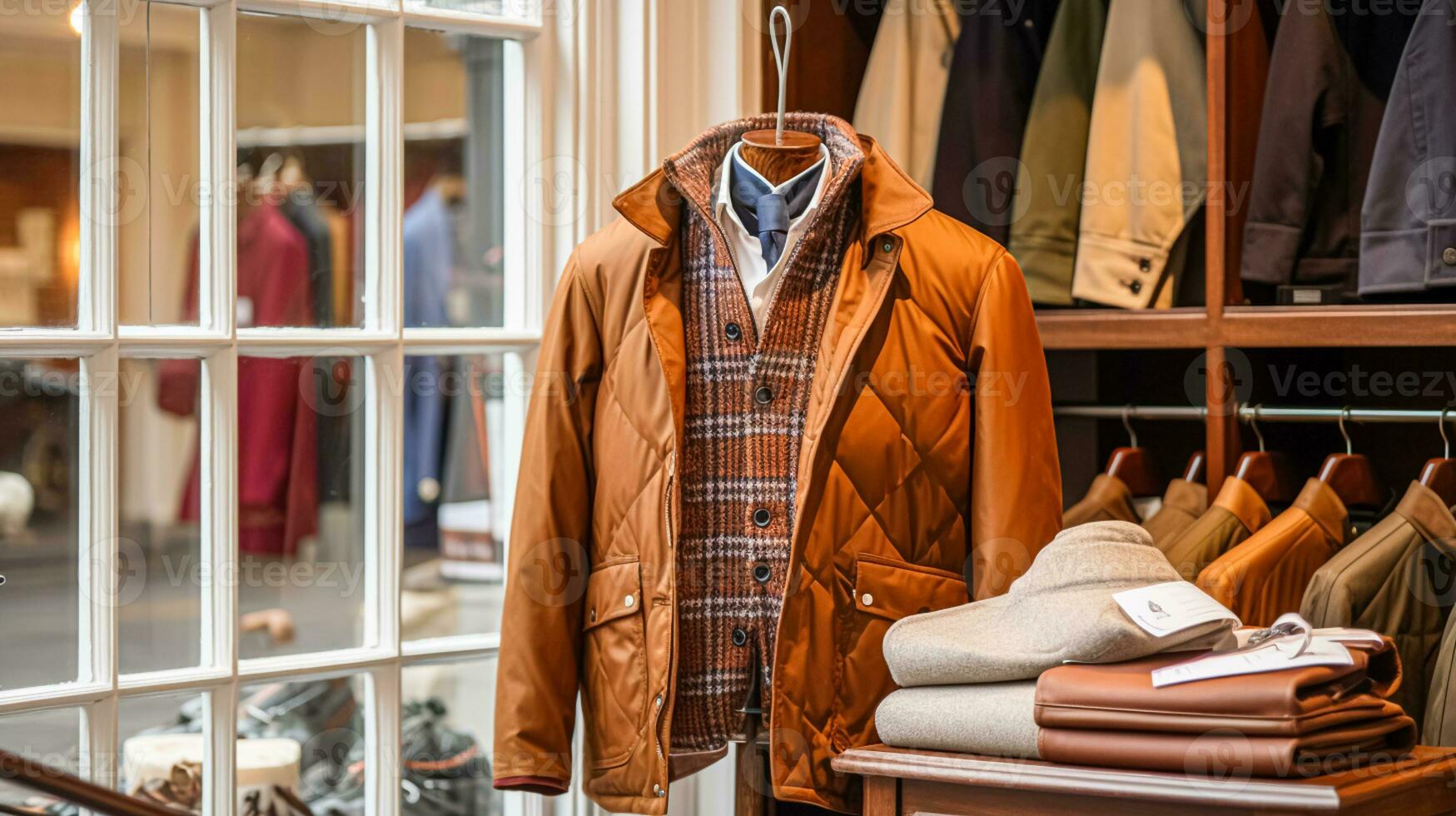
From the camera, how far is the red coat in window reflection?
5.99 feet

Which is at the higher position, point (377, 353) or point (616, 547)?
point (377, 353)

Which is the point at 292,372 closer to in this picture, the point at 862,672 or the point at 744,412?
the point at 744,412

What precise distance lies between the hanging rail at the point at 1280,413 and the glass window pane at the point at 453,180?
0.94 meters

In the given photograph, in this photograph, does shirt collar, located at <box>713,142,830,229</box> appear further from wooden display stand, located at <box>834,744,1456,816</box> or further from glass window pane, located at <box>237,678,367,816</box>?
glass window pane, located at <box>237,678,367,816</box>

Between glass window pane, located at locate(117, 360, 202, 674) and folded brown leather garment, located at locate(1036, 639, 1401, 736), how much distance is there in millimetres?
1124

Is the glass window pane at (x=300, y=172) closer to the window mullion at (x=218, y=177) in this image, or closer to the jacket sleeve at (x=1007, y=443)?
the window mullion at (x=218, y=177)

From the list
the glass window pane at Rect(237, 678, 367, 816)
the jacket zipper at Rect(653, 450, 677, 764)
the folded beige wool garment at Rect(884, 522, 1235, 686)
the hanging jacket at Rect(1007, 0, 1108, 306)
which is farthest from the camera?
the hanging jacket at Rect(1007, 0, 1108, 306)

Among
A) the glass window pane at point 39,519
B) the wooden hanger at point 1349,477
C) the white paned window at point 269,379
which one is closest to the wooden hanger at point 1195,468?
the wooden hanger at point 1349,477

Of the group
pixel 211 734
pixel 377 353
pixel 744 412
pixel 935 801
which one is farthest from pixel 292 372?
pixel 935 801

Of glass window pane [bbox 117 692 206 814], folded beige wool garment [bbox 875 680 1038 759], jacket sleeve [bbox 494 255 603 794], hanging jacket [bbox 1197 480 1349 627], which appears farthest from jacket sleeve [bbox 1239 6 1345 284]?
glass window pane [bbox 117 692 206 814]

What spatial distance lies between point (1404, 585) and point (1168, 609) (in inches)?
23.8

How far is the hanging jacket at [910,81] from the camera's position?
86.0 inches

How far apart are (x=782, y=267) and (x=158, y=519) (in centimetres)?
88

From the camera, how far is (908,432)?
160 cm
